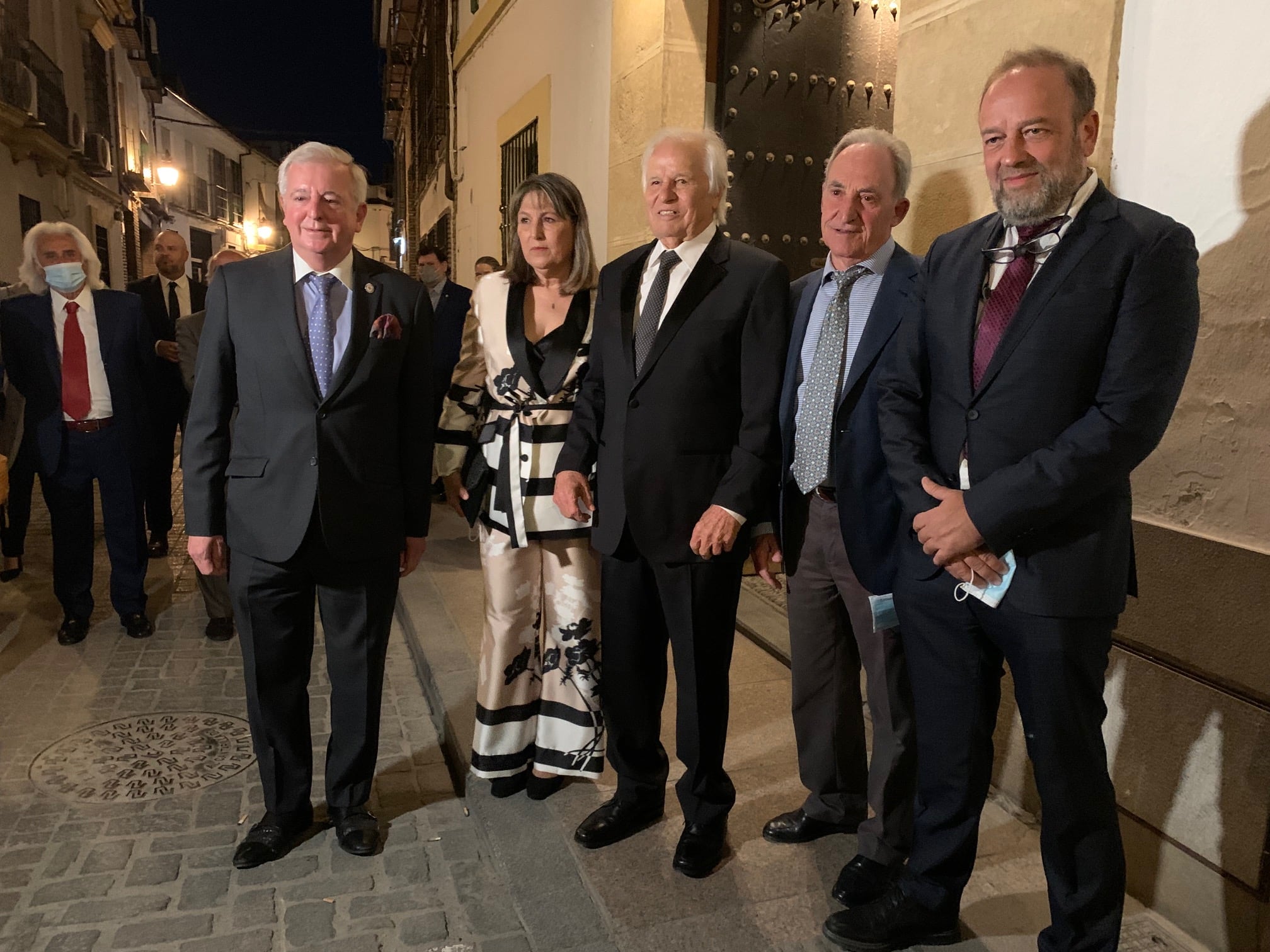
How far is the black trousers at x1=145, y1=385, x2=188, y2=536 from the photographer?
236 inches

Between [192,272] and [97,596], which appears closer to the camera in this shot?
[97,596]

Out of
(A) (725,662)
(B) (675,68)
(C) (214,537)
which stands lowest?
(A) (725,662)

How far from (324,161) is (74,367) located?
9.50 ft

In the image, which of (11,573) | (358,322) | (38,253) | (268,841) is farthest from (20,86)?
(268,841)

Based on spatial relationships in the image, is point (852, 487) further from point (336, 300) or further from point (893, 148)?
point (336, 300)

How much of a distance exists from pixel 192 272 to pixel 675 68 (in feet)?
120

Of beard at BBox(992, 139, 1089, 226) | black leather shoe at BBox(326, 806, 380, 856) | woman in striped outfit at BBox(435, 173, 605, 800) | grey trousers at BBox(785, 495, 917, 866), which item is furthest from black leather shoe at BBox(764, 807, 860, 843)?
beard at BBox(992, 139, 1089, 226)

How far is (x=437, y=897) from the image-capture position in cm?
271

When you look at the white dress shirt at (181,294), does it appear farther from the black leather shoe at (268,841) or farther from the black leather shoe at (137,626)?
the black leather shoe at (268,841)

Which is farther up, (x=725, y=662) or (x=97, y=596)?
(x=725, y=662)

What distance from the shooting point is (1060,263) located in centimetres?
195

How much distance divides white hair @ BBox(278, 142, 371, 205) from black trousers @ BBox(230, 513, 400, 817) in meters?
0.99

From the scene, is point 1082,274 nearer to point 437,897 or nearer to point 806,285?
point 806,285

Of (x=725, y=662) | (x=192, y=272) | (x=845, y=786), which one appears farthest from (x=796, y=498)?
(x=192, y=272)
